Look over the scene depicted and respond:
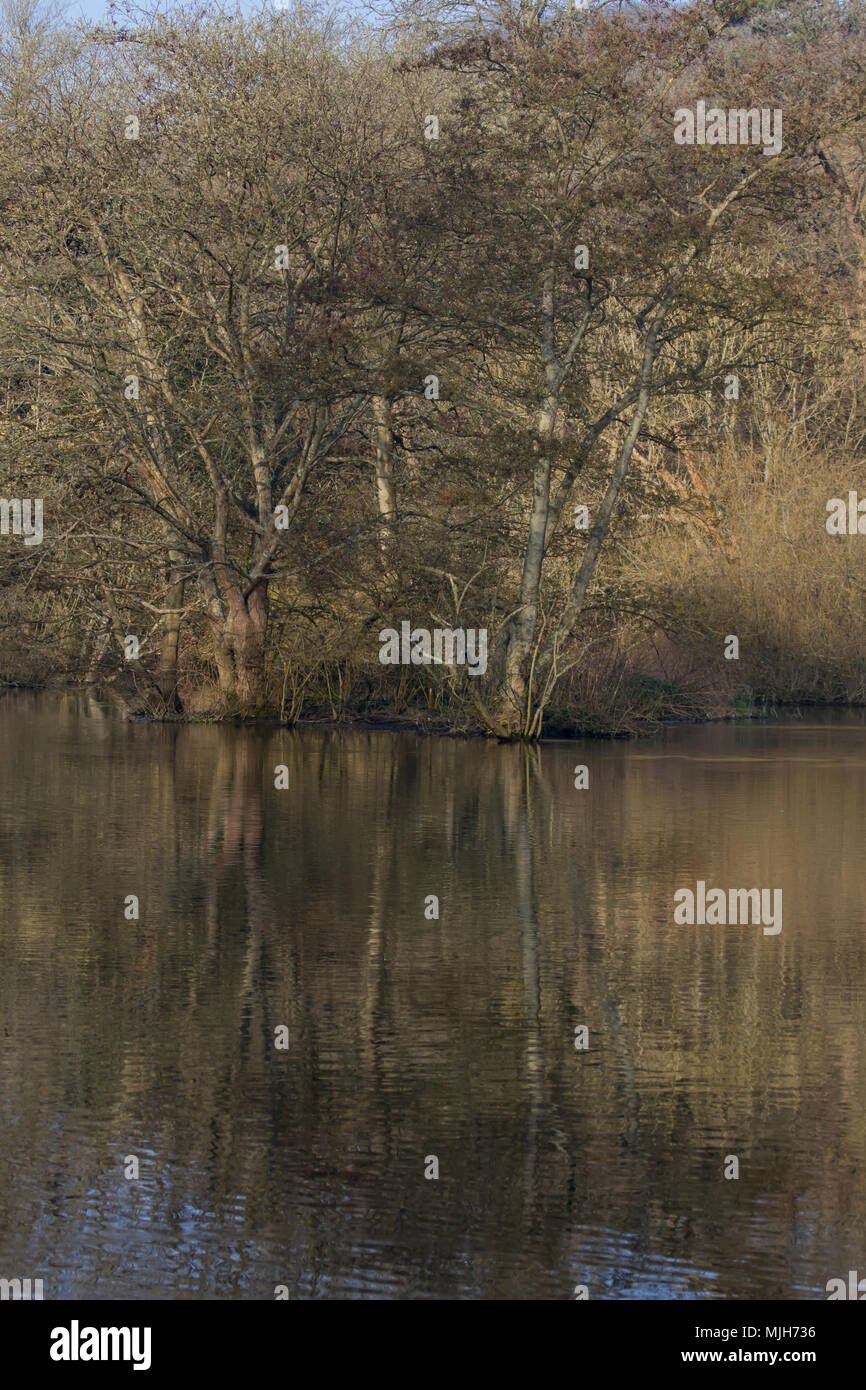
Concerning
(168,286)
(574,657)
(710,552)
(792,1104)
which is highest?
(168,286)

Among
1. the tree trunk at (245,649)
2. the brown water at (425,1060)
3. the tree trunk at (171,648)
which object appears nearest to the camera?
the brown water at (425,1060)

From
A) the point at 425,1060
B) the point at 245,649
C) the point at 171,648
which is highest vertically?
the point at 171,648

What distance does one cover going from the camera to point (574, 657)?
85.7ft

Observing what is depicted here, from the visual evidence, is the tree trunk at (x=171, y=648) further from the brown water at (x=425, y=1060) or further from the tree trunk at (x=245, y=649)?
the brown water at (x=425, y=1060)

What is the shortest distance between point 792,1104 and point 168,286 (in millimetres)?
23208

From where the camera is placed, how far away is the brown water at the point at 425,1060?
5562 mm

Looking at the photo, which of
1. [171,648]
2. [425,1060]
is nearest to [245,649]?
[171,648]

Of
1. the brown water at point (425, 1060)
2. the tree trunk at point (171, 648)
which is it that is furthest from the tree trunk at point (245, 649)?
the brown water at point (425, 1060)

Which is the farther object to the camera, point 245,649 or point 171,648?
point 171,648

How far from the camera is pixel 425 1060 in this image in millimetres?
7730

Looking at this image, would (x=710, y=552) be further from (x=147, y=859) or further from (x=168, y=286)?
(x=147, y=859)

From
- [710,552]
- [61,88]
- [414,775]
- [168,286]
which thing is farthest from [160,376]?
[710,552]

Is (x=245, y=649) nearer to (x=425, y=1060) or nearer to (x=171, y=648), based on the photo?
(x=171, y=648)

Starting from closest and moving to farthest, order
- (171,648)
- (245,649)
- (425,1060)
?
1. (425,1060)
2. (245,649)
3. (171,648)
